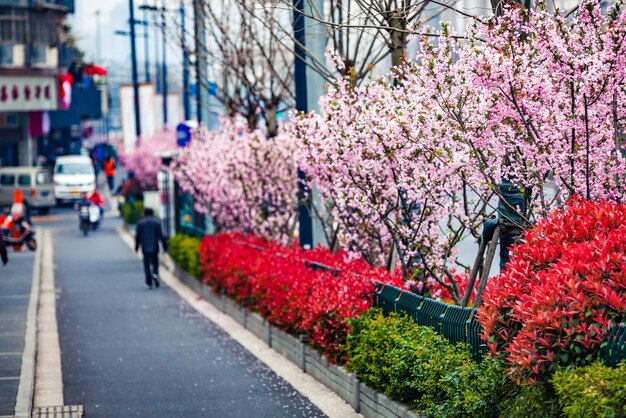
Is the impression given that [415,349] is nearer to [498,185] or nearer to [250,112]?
[498,185]

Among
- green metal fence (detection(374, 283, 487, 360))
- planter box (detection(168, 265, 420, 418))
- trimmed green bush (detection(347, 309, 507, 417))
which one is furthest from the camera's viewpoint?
planter box (detection(168, 265, 420, 418))

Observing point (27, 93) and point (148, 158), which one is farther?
point (27, 93)

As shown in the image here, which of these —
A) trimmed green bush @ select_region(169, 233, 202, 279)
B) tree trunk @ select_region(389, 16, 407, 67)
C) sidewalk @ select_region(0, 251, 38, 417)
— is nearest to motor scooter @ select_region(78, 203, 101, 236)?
sidewalk @ select_region(0, 251, 38, 417)

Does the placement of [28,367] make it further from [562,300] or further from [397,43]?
[562,300]

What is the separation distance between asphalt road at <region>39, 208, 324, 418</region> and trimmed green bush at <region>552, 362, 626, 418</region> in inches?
206

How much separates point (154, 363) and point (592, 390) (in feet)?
32.6

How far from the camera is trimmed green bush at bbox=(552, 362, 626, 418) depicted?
23.7 ft

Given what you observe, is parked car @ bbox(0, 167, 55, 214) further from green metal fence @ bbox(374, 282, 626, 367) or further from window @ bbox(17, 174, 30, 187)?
green metal fence @ bbox(374, 282, 626, 367)

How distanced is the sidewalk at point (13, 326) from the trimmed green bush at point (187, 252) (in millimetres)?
3293

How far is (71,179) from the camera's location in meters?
65.9

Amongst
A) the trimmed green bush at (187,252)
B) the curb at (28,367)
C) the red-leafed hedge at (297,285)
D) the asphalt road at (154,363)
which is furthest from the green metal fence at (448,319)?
the trimmed green bush at (187,252)

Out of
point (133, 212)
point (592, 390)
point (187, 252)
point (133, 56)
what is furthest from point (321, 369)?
point (133, 56)

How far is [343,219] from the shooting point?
16.5 meters

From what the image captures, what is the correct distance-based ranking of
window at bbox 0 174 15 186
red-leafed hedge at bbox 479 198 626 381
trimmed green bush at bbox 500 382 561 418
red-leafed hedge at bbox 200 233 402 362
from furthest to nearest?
window at bbox 0 174 15 186
red-leafed hedge at bbox 200 233 402 362
trimmed green bush at bbox 500 382 561 418
red-leafed hedge at bbox 479 198 626 381
